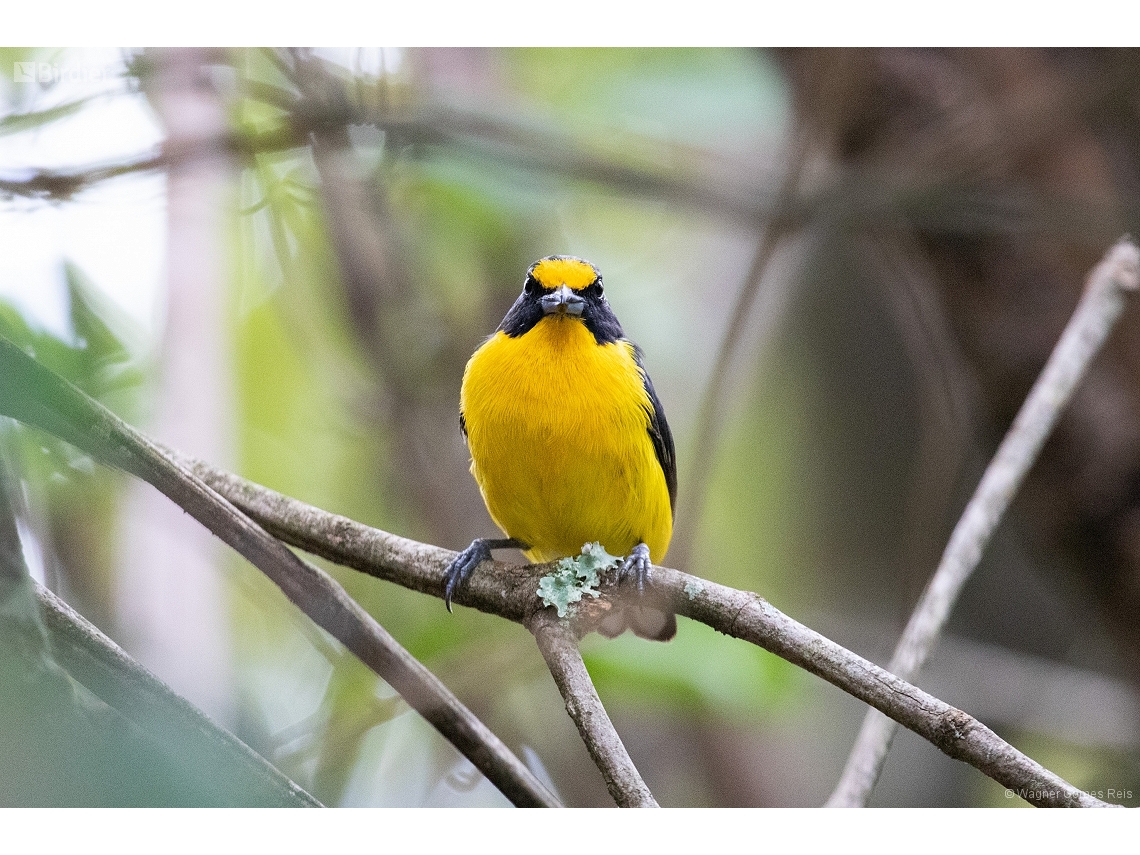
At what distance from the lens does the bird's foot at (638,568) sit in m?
2.37

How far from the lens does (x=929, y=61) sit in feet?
10.6

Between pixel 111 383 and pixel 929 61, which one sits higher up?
pixel 929 61

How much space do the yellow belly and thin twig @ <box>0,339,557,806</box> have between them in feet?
1.52

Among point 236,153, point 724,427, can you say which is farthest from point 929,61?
point 236,153

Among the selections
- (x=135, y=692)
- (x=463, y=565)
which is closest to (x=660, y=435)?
(x=463, y=565)

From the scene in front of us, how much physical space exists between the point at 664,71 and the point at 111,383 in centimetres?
172

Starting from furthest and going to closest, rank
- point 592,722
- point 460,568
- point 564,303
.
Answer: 1. point 564,303
2. point 460,568
3. point 592,722

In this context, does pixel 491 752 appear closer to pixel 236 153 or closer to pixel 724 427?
pixel 724 427

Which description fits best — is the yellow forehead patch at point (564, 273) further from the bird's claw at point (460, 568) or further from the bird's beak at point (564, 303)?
the bird's claw at point (460, 568)

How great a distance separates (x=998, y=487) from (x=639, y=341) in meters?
1.17

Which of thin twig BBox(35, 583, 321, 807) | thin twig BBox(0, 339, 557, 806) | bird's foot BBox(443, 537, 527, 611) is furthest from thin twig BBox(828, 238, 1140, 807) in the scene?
thin twig BBox(35, 583, 321, 807)

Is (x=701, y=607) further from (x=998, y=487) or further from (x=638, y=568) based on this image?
(x=998, y=487)

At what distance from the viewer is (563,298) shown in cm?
246

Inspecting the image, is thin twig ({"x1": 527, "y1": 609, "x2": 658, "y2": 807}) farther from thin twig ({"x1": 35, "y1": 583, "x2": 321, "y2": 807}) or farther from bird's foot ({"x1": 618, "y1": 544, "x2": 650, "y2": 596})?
thin twig ({"x1": 35, "y1": 583, "x2": 321, "y2": 807})
